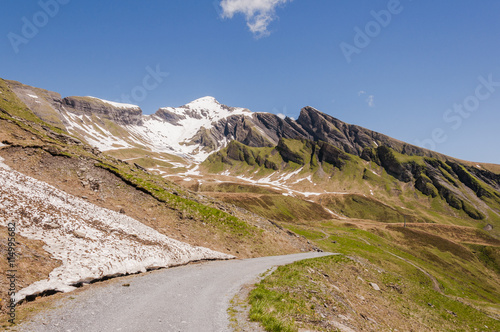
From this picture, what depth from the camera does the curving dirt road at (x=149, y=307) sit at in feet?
33.8

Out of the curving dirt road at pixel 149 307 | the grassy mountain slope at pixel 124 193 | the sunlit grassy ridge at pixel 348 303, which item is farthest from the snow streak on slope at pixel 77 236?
the sunlit grassy ridge at pixel 348 303

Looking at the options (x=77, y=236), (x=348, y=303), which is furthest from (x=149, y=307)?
(x=348, y=303)

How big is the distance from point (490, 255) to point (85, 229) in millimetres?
173858

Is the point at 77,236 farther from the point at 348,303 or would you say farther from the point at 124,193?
the point at 348,303

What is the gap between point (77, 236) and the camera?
18516 mm

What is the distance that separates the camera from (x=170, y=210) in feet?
113

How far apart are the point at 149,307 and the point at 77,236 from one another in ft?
33.4

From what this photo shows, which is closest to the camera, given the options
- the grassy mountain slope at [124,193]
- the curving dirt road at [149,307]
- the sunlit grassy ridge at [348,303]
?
the curving dirt road at [149,307]

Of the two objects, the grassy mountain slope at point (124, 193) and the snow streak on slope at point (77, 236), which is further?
the grassy mountain slope at point (124, 193)

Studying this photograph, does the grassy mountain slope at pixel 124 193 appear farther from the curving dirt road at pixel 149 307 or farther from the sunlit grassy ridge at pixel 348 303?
the curving dirt road at pixel 149 307

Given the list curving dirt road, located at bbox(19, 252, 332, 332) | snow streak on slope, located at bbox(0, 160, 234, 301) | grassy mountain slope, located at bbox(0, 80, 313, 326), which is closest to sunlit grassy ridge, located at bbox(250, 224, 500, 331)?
curving dirt road, located at bbox(19, 252, 332, 332)

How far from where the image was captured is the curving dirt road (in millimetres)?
10297

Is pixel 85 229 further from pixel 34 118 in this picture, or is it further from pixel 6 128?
pixel 34 118

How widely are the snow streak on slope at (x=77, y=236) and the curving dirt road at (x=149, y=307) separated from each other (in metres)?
1.66
